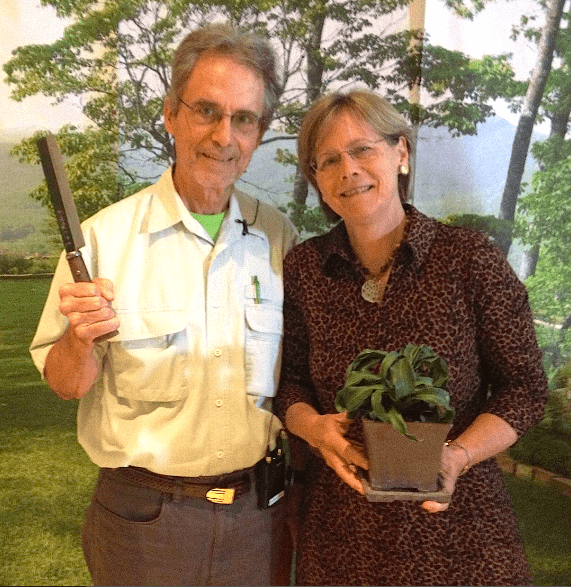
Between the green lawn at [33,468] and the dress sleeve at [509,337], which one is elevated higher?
the dress sleeve at [509,337]

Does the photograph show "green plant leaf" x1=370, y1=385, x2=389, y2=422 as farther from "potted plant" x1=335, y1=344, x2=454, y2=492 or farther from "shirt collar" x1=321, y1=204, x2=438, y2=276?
"shirt collar" x1=321, y1=204, x2=438, y2=276

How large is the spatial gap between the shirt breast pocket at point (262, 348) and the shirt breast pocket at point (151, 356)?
166mm

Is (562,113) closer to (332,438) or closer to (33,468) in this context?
(332,438)

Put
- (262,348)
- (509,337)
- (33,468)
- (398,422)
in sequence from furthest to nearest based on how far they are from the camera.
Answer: (33,468) → (262,348) → (509,337) → (398,422)

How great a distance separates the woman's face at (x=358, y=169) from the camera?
1350 mm

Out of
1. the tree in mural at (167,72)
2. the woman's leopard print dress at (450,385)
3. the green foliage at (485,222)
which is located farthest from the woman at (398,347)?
the green foliage at (485,222)

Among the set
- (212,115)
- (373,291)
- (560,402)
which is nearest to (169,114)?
(212,115)

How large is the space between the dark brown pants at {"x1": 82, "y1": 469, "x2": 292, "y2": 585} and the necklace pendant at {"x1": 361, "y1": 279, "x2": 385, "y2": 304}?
23.7 inches

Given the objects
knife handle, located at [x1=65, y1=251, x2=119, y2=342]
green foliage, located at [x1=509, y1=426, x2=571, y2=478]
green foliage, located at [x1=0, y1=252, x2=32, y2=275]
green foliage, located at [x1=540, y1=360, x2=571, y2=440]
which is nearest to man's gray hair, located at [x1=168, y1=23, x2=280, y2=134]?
knife handle, located at [x1=65, y1=251, x2=119, y2=342]

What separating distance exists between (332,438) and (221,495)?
1.23ft

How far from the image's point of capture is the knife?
3.82ft

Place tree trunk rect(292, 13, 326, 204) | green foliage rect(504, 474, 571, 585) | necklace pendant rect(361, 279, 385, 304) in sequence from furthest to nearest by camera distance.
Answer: green foliage rect(504, 474, 571, 585)
tree trunk rect(292, 13, 326, 204)
necklace pendant rect(361, 279, 385, 304)

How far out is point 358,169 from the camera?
1.35m

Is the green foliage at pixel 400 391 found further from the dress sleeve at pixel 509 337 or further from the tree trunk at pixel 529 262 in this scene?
the tree trunk at pixel 529 262
